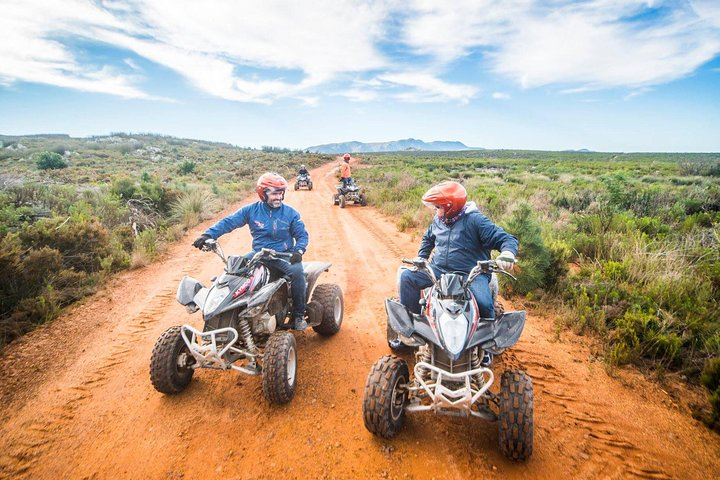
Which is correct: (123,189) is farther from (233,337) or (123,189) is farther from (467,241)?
(467,241)

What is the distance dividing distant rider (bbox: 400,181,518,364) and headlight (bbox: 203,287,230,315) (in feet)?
6.05

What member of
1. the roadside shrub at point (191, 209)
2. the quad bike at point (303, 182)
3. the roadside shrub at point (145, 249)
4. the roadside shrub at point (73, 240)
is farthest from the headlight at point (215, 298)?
the quad bike at point (303, 182)

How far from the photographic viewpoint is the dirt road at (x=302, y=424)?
8.70ft

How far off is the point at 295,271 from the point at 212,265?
3.96 metres

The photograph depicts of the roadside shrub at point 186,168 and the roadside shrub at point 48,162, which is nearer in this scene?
the roadside shrub at point 48,162

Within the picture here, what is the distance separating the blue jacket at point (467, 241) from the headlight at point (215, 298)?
2.22m

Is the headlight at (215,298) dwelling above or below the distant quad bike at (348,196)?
above

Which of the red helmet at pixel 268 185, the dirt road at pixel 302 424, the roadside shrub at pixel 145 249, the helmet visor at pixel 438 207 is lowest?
the dirt road at pixel 302 424

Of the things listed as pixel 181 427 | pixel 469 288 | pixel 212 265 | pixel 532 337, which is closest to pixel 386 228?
pixel 212 265

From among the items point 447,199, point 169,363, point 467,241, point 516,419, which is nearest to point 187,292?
point 169,363

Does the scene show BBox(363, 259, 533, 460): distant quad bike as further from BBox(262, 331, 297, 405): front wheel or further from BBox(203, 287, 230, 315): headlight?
BBox(203, 287, 230, 315): headlight

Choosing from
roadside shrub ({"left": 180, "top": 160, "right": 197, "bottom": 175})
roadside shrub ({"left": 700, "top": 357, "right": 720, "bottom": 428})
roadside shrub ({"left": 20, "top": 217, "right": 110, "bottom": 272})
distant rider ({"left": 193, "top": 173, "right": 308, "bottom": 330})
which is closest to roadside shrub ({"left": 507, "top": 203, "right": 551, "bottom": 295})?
roadside shrub ({"left": 700, "top": 357, "right": 720, "bottom": 428})

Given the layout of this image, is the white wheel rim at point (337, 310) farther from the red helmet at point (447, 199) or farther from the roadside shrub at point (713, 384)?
the roadside shrub at point (713, 384)

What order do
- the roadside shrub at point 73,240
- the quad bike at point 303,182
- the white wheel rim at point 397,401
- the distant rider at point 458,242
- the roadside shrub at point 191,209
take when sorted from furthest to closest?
the quad bike at point 303,182
the roadside shrub at point 191,209
the roadside shrub at point 73,240
the distant rider at point 458,242
the white wheel rim at point 397,401
